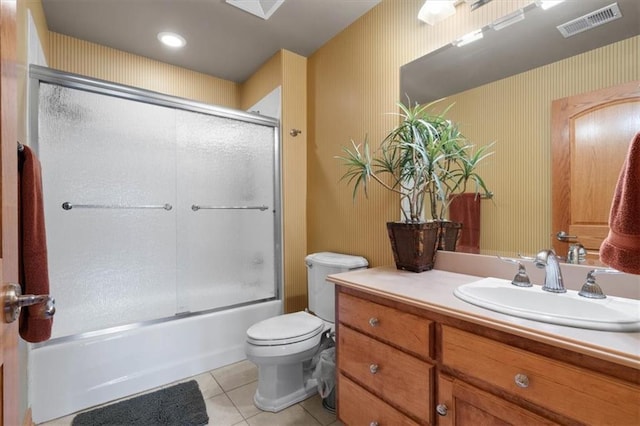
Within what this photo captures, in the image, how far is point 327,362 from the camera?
1598mm

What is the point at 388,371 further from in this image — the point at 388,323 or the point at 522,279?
the point at 522,279

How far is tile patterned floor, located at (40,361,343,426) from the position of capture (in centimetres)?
150

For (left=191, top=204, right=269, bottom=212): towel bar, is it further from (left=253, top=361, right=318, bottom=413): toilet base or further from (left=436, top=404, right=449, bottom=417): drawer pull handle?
(left=436, top=404, right=449, bottom=417): drawer pull handle

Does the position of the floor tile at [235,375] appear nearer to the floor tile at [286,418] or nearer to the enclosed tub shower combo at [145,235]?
the enclosed tub shower combo at [145,235]

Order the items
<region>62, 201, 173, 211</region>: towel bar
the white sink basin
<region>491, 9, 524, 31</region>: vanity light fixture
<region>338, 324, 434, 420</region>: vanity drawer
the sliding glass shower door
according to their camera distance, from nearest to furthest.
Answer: the white sink basin
<region>338, 324, 434, 420</region>: vanity drawer
<region>491, 9, 524, 31</region>: vanity light fixture
<region>62, 201, 173, 211</region>: towel bar
the sliding glass shower door

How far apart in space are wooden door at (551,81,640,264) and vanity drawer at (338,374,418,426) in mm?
892

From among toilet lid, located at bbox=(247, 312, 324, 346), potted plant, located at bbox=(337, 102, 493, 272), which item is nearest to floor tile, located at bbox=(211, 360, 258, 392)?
toilet lid, located at bbox=(247, 312, 324, 346)

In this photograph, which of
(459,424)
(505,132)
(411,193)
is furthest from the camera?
(411,193)

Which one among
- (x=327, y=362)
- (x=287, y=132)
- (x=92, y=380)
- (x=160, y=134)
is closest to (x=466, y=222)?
(x=327, y=362)

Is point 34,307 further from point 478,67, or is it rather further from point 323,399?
point 478,67

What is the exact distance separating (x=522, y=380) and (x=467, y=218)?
2.74ft

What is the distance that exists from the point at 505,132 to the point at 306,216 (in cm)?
160

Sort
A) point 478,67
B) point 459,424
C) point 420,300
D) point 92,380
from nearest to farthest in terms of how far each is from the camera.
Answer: point 459,424, point 420,300, point 478,67, point 92,380

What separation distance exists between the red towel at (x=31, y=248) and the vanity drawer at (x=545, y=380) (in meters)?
1.27
